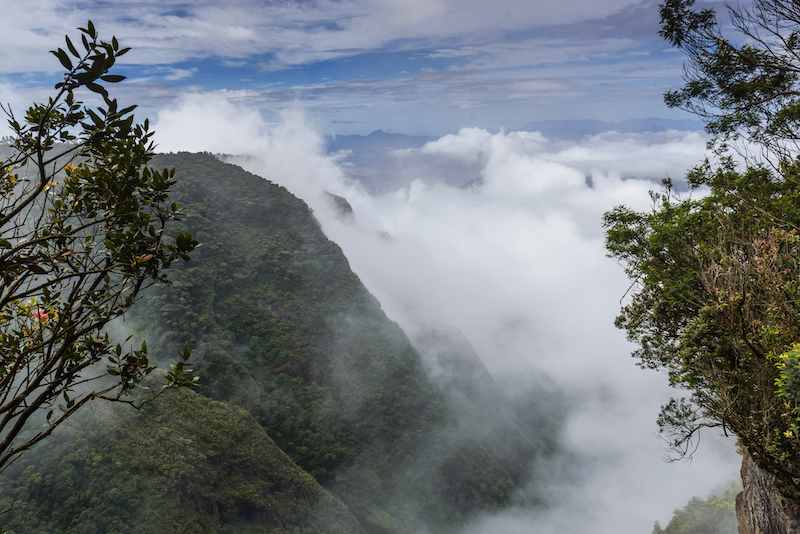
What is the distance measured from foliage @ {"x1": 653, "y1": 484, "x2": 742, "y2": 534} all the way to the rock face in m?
45.0

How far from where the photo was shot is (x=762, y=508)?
9617 millimetres

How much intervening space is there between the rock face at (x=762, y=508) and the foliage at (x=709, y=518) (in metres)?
45.0

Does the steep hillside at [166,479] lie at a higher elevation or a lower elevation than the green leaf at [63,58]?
lower

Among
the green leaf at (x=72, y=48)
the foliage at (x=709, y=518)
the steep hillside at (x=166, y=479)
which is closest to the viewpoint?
the green leaf at (x=72, y=48)

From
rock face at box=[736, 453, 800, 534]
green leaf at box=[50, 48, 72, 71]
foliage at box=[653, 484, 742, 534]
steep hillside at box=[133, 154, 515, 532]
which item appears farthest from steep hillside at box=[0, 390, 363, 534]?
foliage at box=[653, 484, 742, 534]

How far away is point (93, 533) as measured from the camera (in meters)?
28.8

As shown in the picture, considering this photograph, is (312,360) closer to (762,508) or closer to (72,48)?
(762,508)

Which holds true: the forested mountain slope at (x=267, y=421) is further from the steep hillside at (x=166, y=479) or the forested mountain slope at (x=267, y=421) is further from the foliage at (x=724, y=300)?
the foliage at (x=724, y=300)

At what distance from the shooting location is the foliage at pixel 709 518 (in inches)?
Answer: 1769

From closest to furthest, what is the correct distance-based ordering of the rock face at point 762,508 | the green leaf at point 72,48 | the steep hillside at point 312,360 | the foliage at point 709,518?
the green leaf at point 72,48 < the rock face at point 762,508 < the foliage at point 709,518 < the steep hillside at point 312,360

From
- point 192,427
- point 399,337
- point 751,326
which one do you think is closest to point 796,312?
point 751,326

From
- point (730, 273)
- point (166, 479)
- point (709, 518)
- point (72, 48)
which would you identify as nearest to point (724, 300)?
point (730, 273)

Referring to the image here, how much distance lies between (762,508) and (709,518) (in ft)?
177

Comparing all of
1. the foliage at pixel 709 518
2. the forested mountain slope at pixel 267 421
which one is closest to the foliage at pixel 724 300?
the forested mountain slope at pixel 267 421
